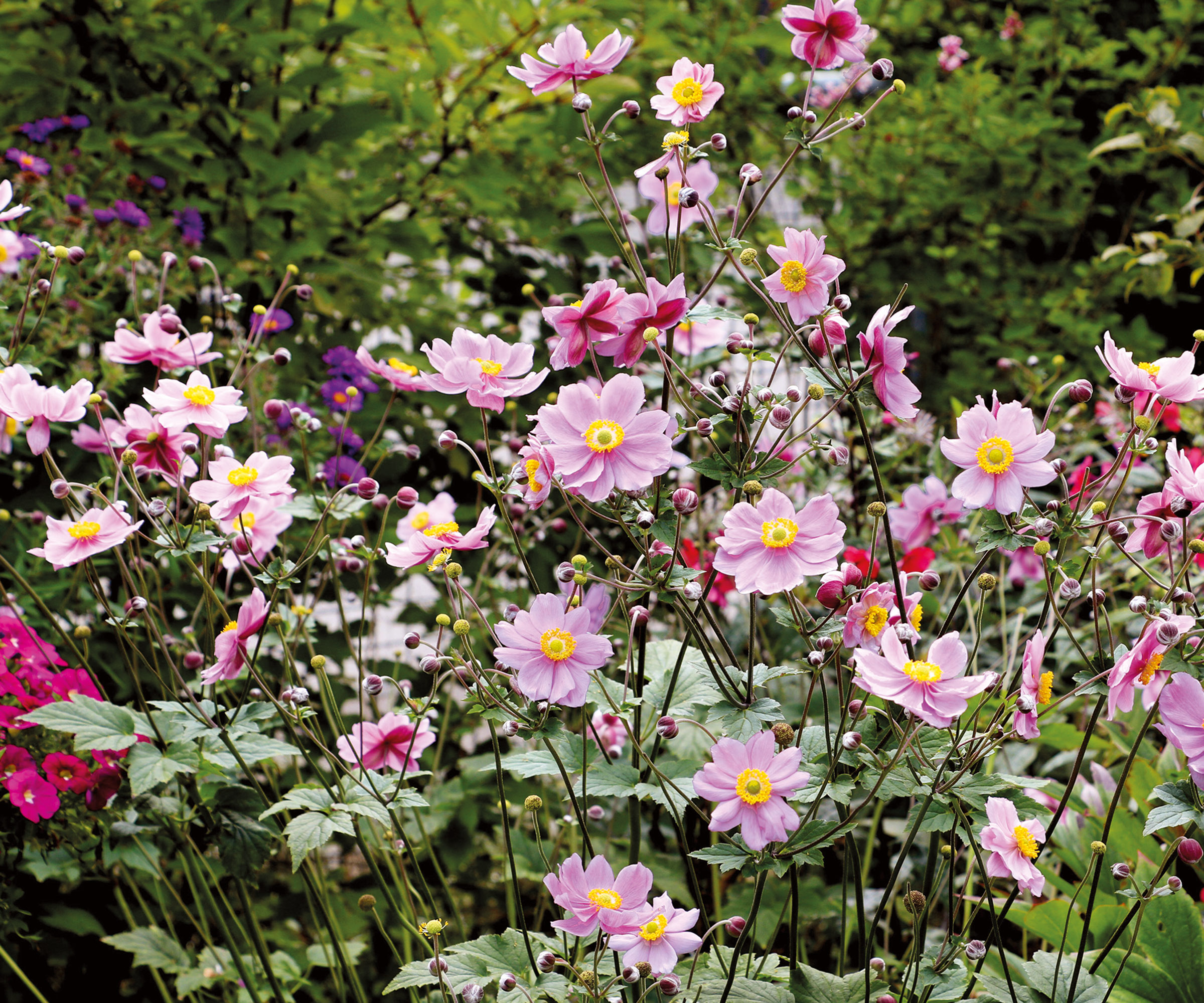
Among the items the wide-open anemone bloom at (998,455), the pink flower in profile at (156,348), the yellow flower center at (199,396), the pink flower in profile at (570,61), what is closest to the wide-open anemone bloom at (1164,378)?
the wide-open anemone bloom at (998,455)

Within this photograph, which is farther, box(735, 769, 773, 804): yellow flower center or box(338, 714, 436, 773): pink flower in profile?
box(338, 714, 436, 773): pink flower in profile

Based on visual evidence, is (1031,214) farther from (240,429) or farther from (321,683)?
(321,683)

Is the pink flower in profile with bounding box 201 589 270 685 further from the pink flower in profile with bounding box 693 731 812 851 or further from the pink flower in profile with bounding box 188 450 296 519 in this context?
the pink flower in profile with bounding box 693 731 812 851

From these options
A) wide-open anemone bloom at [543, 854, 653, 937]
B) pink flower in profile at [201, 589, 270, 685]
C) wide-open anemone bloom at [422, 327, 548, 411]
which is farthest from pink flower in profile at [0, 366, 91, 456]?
wide-open anemone bloom at [543, 854, 653, 937]

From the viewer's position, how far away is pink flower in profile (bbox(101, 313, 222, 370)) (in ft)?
4.66

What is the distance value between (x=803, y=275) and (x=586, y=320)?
243 millimetres

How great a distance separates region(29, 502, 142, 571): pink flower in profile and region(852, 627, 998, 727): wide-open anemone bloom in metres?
0.86

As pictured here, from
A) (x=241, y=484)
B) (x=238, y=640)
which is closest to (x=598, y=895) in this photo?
(x=238, y=640)

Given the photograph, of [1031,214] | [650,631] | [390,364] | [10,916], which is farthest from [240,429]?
[1031,214]

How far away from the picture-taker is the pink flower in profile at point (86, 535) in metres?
1.23

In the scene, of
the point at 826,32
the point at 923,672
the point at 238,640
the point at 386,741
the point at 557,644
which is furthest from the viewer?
the point at 386,741

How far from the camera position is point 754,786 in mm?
1010

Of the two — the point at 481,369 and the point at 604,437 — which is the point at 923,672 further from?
the point at 481,369

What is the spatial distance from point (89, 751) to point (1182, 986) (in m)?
1.67
